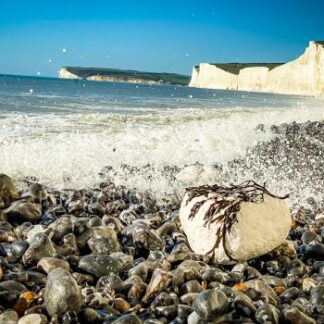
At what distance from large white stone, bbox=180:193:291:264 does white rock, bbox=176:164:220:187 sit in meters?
2.54

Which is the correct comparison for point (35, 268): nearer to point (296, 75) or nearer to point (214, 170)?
point (214, 170)

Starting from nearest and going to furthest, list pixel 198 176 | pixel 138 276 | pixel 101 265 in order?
pixel 138 276, pixel 101 265, pixel 198 176

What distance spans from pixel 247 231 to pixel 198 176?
315 centimetres

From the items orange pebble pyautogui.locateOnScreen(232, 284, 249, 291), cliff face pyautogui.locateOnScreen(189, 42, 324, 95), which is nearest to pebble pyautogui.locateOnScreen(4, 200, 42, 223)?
orange pebble pyautogui.locateOnScreen(232, 284, 249, 291)

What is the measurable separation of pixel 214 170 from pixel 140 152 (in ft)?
5.59

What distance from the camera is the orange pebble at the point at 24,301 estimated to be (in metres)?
2.51

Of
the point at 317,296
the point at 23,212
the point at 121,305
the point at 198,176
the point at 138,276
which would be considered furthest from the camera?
the point at 198,176

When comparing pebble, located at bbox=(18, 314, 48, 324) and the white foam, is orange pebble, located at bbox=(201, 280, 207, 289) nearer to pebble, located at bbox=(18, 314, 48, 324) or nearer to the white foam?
pebble, located at bbox=(18, 314, 48, 324)

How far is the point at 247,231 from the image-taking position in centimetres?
369

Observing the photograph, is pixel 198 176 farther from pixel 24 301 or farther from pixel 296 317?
pixel 24 301

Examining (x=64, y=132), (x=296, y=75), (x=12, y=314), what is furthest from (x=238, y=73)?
(x=12, y=314)

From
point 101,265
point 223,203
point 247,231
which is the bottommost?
point 101,265

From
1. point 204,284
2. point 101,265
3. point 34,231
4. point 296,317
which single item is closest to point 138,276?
point 101,265

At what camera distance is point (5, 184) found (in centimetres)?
491
